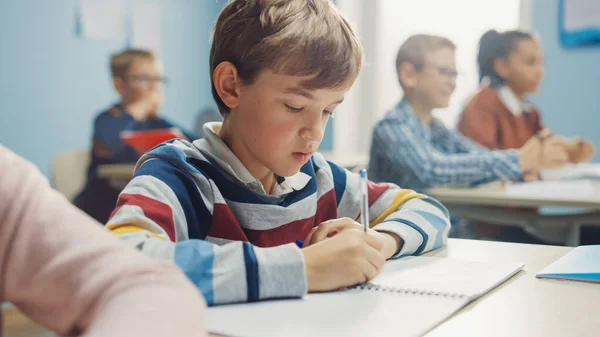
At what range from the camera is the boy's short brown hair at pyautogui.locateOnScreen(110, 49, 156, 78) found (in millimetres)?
3449

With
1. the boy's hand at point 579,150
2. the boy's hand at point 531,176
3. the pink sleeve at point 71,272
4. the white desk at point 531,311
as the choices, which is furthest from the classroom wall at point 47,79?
the pink sleeve at point 71,272

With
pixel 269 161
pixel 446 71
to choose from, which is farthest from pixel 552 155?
pixel 269 161

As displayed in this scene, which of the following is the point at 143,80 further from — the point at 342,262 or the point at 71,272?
the point at 71,272

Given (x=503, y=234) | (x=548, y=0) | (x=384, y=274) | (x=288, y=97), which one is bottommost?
(x=503, y=234)

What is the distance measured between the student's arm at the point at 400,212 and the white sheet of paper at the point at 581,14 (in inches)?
111

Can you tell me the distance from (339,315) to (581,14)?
340 centimetres

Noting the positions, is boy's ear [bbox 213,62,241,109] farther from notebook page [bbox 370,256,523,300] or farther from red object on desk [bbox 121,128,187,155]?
red object on desk [bbox 121,128,187,155]

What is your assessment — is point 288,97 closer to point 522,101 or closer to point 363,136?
point 522,101

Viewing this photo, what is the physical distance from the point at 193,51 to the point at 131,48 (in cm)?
50

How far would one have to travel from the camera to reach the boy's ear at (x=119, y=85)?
11.3 ft

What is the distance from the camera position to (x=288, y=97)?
0.95 meters

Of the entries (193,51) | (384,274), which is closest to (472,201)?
(384,274)

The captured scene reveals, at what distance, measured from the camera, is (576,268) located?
0.82 m

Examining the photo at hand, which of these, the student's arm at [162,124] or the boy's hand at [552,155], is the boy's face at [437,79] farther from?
the student's arm at [162,124]
